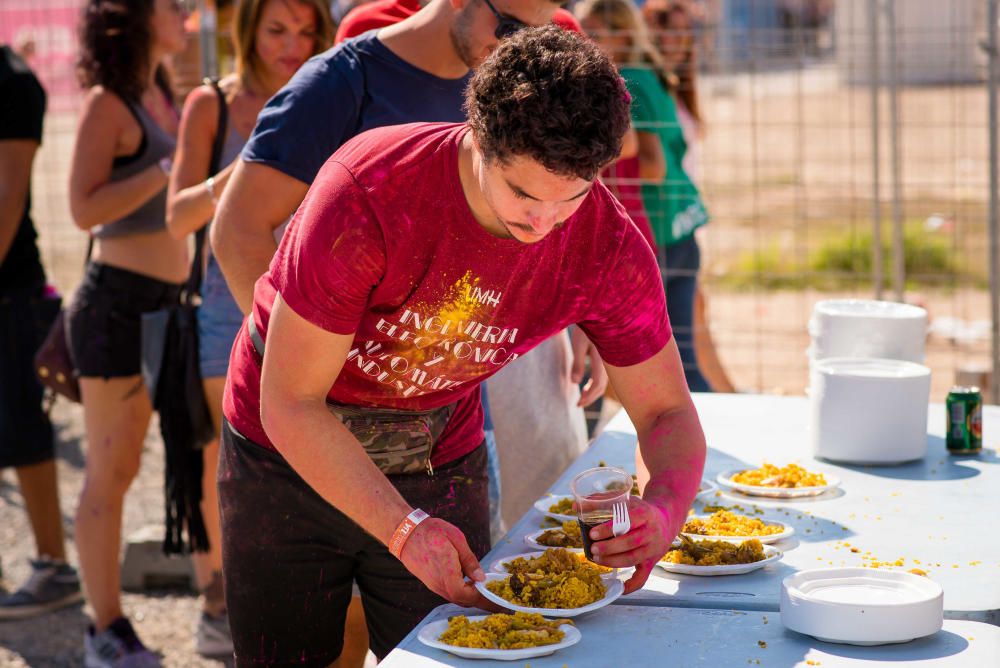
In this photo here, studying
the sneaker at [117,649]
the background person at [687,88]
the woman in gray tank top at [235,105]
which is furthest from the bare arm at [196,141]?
the background person at [687,88]

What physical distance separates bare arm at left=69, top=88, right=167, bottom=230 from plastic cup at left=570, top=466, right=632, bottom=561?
2.08 meters

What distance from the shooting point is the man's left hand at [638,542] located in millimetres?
1826

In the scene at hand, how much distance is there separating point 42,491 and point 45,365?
69cm

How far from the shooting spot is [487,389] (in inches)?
117

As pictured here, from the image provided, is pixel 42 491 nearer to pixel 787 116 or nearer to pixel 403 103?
pixel 403 103

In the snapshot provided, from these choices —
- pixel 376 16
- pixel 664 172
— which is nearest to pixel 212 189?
pixel 376 16

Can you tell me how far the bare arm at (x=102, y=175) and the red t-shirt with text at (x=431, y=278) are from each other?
1548 mm

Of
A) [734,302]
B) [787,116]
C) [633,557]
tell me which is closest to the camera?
[633,557]

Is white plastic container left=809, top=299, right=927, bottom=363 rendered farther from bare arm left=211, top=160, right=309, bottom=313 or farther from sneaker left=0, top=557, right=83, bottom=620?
sneaker left=0, top=557, right=83, bottom=620

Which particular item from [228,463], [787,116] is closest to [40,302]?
[228,463]

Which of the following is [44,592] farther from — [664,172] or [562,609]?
[562,609]

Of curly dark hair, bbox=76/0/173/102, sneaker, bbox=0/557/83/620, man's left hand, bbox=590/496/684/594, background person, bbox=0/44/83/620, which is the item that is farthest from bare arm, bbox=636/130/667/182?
man's left hand, bbox=590/496/684/594

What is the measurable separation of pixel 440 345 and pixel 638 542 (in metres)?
0.42

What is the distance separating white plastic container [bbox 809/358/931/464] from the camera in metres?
2.57
